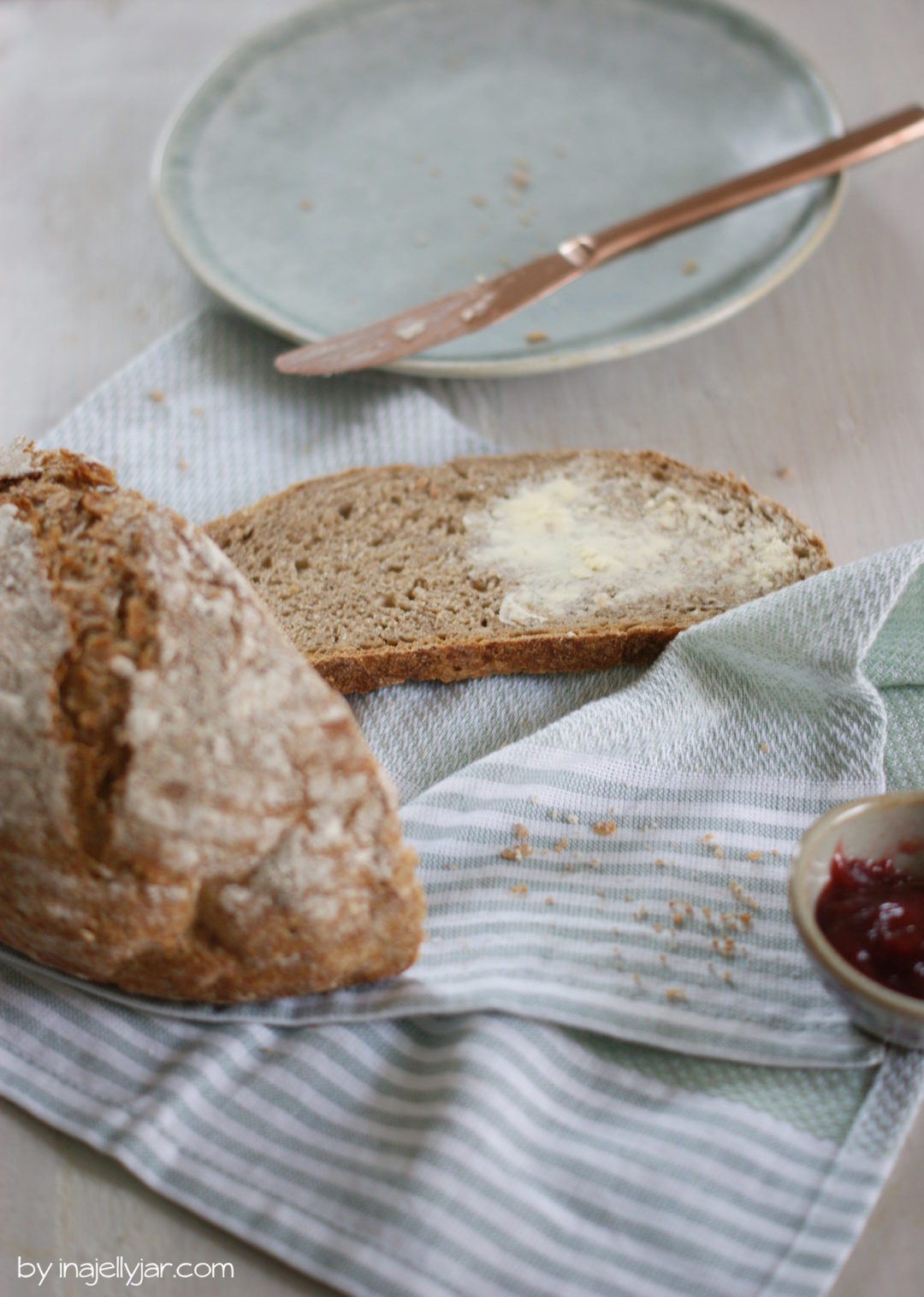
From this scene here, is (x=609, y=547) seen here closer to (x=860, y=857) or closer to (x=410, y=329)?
(x=410, y=329)

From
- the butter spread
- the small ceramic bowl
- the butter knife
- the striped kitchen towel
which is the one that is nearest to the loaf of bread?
the striped kitchen towel

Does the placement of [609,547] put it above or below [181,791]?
below

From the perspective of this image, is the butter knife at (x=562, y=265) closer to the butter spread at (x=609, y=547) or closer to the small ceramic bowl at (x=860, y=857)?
the butter spread at (x=609, y=547)

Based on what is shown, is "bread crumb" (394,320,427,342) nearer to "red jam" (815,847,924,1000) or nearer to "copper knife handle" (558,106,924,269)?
"copper knife handle" (558,106,924,269)

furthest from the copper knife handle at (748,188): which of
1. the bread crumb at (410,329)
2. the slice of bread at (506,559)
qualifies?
the slice of bread at (506,559)

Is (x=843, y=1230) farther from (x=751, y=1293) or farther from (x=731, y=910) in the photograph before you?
(x=731, y=910)

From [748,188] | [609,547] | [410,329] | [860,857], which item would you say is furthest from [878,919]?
[748,188]

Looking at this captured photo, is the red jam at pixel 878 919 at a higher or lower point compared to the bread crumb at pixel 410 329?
Answer: lower
